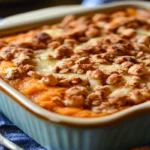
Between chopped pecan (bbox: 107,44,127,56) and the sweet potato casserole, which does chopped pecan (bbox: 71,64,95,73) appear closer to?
the sweet potato casserole

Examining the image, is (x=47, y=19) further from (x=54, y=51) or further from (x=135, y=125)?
(x=135, y=125)

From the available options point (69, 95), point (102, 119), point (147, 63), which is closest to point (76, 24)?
point (147, 63)

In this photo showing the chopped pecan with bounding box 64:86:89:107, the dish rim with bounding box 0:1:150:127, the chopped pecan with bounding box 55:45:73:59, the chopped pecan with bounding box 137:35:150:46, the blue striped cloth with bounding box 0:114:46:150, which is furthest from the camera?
the chopped pecan with bounding box 137:35:150:46

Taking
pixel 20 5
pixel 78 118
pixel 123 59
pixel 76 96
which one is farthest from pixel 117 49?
pixel 20 5

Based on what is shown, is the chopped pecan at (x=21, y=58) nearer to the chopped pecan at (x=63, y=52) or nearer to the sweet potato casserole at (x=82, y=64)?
the sweet potato casserole at (x=82, y=64)

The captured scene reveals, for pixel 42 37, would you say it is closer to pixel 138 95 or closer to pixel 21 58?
pixel 21 58

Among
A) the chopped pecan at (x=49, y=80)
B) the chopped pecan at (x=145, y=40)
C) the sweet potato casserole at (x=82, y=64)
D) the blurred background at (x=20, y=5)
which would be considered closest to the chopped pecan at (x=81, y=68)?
the sweet potato casserole at (x=82, y=64)

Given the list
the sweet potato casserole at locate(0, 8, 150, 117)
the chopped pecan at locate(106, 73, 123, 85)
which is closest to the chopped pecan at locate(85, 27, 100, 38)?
the sweet potato casserole at locate(0, 8, 150, 117)

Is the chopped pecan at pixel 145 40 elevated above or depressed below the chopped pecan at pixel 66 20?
below
